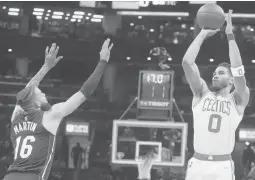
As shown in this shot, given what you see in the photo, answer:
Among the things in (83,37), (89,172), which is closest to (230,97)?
(89,172)

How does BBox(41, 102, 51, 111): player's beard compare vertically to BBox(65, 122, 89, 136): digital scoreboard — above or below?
above

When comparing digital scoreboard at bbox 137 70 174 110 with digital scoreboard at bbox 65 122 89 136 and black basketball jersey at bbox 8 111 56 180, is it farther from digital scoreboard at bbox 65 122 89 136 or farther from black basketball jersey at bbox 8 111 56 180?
digital scoreboard at bbox 65 122 89 136

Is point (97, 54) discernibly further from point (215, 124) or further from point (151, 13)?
point (215, 124)

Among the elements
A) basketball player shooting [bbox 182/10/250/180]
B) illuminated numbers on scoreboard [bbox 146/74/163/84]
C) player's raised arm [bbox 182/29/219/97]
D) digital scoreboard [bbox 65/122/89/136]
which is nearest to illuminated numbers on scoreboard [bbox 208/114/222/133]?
basketball player shooting [bbox 182/10/250/180]

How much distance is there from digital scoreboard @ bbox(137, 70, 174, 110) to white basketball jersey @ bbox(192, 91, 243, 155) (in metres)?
8.00

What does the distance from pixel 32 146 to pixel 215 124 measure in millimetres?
1721

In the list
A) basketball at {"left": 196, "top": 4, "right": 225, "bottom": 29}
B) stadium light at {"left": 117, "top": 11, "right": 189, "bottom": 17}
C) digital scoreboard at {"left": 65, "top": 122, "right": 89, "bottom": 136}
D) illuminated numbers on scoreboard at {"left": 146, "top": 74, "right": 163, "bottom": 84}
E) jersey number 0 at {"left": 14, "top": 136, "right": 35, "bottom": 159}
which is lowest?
digital scoreboard at {"left": 65, "top": 122, "right": 89, "bottom": 136}

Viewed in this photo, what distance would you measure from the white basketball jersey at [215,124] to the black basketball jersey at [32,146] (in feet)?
4.59

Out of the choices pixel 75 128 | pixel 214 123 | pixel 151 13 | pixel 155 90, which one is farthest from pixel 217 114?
pixel 151 13

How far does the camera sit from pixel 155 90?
45.8 ft

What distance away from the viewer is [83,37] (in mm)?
23641

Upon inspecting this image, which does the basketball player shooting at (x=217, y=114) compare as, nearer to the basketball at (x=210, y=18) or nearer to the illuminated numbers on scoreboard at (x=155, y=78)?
the basketball at (x=210, y=18)

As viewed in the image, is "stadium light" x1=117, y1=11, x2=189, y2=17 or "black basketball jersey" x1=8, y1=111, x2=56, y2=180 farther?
"stadium light" x1=117, y1=11, x2=189, y2=17

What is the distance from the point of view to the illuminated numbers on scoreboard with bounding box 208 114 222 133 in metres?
5.59
